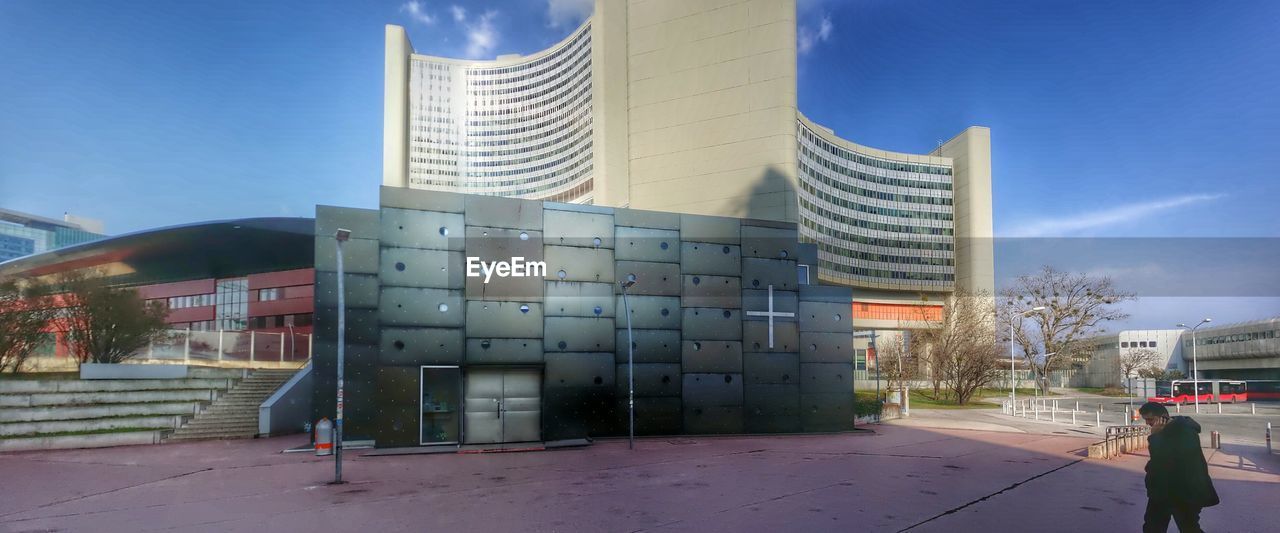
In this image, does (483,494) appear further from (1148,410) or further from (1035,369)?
(1035,369)

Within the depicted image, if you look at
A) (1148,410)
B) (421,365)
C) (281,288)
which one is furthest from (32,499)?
(281,288)

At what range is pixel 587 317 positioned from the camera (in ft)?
74.1

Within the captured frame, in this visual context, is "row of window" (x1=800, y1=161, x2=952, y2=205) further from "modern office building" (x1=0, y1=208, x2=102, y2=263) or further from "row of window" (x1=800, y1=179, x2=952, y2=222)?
"modern office building" (x1=0, y1=208, x2=102, y2=263)

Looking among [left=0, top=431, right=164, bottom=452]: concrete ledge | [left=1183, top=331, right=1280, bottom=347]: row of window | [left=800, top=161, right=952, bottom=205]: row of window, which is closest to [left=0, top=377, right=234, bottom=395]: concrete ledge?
[left=0, top=431, right=164, bottom=452]: concrete ledge

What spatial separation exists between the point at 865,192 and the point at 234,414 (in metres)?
97.7

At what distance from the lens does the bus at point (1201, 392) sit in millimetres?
51000

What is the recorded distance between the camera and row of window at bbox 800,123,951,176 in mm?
98244

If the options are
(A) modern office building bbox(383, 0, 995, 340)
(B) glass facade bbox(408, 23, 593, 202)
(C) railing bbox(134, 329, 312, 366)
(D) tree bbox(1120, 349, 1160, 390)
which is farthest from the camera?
(B) glass facade bbox(408, 23, 593, 202)

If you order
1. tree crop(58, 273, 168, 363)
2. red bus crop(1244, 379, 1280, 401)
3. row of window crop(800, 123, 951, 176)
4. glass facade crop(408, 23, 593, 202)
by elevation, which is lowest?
red bus crop(1244, 379, 1280, 401)

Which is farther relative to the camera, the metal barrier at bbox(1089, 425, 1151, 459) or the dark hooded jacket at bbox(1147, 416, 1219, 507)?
the metal barrier at bbox(1089, 425, 1151, 459)

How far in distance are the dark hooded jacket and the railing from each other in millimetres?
28518

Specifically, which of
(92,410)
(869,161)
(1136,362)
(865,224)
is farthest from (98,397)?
(869,161)

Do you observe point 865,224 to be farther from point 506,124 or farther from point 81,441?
point 81,441

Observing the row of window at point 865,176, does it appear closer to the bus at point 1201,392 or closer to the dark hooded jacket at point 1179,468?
the bus at point 1201,392
